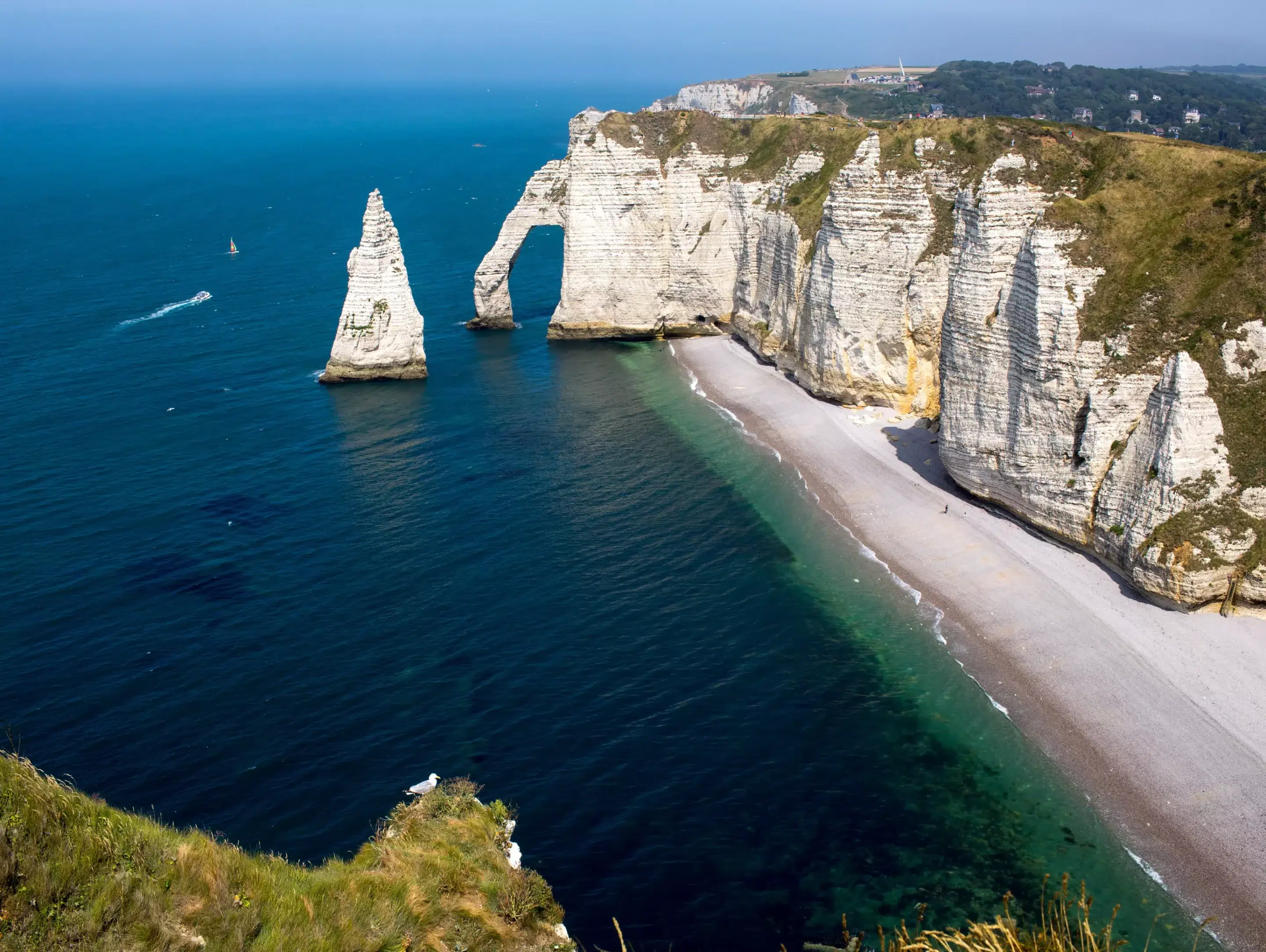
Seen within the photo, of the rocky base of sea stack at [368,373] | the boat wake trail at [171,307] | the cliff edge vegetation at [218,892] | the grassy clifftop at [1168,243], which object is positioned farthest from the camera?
the boat wake trail at [171,307]

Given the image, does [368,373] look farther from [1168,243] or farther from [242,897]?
[242,897]

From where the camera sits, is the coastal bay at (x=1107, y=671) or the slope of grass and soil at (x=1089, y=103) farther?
the slope of grass and soil at (x=1089, y=103)

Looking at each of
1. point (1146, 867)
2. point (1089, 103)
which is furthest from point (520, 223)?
point (1089, 103)

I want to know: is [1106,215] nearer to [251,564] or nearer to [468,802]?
[468,802]

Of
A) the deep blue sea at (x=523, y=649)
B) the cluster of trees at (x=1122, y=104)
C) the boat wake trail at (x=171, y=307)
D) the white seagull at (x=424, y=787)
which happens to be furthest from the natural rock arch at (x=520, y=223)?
the cluster of trees at (x=1122, y=104)

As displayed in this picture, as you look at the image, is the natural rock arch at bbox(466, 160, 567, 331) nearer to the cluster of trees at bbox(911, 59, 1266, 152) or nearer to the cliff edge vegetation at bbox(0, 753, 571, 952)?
the cliff edge vegetation at bbox(0, 753, 571, 952)

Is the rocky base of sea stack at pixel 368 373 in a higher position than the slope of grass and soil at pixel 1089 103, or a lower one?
lower

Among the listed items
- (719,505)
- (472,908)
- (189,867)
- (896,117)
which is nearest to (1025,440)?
(719,505)

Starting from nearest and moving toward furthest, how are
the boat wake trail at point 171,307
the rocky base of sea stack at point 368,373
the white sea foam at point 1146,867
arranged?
1. the white sea foam at point 1146,867
2. the rocky base of sea stack at point 368,373
3. the boat wake trail at point 171,307

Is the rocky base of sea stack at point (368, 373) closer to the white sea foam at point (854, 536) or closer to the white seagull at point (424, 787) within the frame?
the white sea foam at point (854, 536)
